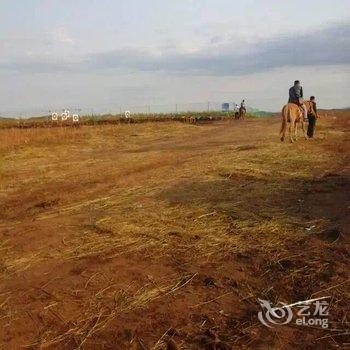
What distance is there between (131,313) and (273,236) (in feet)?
8.35

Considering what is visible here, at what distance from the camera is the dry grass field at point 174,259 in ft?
13.3

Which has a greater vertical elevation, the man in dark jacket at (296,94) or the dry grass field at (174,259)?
the man in dark jacket at (296,94)

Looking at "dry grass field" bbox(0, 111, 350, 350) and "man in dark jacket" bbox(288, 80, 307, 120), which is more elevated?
"man in dark jacket" bbox(288, 80, 307, 120)

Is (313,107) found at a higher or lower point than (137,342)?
higher

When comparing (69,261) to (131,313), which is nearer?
(131,313)

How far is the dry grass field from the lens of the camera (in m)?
4.04

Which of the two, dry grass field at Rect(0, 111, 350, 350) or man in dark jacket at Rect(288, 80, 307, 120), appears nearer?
dry grass field at Rect(0, 111, 350, 350)

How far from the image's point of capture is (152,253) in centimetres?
584

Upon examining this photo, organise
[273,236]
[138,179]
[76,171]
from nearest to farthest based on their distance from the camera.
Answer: [273,236] → [138,179] → [76,171]

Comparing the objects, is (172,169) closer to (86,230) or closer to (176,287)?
(86,230)

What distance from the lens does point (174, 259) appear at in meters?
5.63

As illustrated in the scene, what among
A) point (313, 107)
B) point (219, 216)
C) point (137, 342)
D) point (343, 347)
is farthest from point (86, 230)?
point (313, 107)

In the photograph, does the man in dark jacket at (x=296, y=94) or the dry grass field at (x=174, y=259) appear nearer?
the dry grass field at (x=174, y=259)

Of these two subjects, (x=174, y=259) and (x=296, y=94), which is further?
(x=296, y=94)
